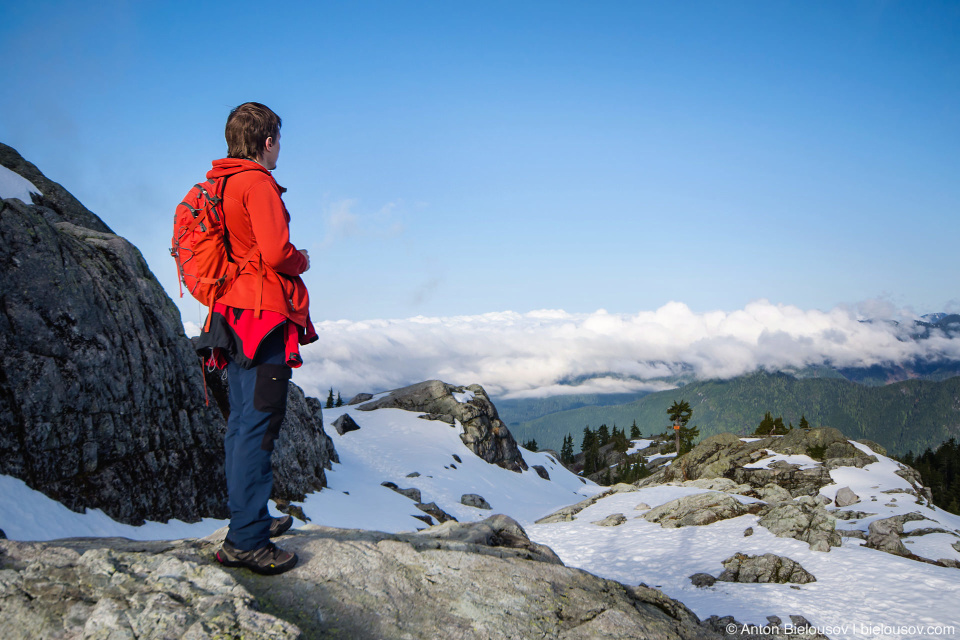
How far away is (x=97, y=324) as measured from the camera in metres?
16.9

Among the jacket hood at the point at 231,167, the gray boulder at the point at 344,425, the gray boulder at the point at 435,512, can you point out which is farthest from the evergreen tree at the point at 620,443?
the jacket hood at the point at 231,167

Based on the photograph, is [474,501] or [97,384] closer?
[97,384]

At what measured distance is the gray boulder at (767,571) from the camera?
20837 mm

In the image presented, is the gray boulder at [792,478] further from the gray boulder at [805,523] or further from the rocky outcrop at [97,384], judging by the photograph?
the rocky outcrop at [97,384]

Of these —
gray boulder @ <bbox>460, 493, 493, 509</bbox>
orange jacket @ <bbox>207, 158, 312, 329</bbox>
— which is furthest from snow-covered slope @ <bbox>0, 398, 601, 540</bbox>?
orange jacket @ <bbox>207, 158, 312, 329</bbox>

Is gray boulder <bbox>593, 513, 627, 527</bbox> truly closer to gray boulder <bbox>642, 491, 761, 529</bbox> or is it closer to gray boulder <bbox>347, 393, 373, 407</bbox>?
gray boulder <bbox>642, 491, 761, 529</bbox>

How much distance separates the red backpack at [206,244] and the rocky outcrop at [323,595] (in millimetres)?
2473

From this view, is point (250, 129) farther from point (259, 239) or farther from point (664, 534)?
point (664, 534)

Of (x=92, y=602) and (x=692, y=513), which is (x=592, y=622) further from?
(x=692, y=513)

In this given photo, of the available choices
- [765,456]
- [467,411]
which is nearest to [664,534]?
[467,411]

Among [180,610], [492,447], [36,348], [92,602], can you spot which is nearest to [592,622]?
[180,610]

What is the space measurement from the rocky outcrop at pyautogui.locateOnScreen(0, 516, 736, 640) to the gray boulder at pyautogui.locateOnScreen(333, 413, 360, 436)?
54.3 metres

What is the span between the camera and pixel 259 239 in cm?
531

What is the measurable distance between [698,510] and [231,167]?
34.6 metres
